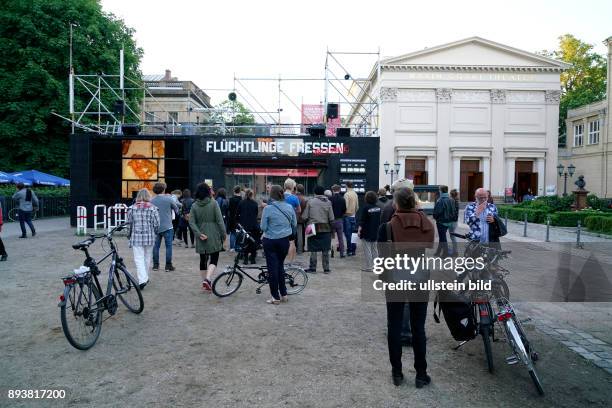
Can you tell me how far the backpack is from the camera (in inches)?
199

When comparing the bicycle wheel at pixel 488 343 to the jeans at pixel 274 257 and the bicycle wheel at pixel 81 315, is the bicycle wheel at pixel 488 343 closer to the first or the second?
the jeans at pixel 274 257

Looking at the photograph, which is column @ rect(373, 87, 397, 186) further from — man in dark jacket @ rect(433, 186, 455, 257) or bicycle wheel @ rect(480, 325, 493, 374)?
bicycle wheel @ rect(480, 325, 493, 374)

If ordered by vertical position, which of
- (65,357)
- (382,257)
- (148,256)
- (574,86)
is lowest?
(65,357)

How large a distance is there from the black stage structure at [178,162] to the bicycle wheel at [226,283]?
11.6 metres

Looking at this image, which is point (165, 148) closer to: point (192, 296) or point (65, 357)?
point (192, 296)

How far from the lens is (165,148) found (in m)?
19.8

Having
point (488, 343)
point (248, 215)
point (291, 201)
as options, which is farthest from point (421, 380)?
point (291, 201)

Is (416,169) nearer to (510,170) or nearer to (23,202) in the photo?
(510,170)

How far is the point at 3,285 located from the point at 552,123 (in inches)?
1956

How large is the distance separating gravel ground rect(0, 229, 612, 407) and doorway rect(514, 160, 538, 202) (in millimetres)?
44762

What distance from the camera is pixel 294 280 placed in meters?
8.40

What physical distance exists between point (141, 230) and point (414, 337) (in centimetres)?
549

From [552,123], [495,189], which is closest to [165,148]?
[495,189]

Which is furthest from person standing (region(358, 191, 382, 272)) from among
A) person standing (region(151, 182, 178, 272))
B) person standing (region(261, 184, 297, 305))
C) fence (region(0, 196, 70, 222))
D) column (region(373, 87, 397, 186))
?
column (region(373, 87, 397, 186))
